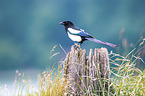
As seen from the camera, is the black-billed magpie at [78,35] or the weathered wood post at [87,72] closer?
the weathered wood post at [87,72]

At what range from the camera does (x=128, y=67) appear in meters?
3.60

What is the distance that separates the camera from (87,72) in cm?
351

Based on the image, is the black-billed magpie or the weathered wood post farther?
the black-billed magpie

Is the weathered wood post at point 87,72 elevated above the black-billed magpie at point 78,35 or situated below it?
below

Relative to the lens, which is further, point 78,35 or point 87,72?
point 78,35

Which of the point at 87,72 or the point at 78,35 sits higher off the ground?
the point at 78,35

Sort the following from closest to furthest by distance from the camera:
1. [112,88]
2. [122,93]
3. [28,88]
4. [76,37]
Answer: [122,93], [112,88], [28,88], [76,37]

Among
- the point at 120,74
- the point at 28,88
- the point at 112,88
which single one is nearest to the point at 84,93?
the point at 112,88

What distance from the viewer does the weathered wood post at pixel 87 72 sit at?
3461 millimetres

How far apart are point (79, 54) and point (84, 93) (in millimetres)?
684

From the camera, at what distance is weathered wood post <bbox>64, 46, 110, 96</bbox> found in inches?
136

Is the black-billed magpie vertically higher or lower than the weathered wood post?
higher

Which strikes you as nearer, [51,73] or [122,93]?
[122,93]

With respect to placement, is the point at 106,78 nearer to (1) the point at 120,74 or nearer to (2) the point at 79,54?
(1) the point at 120,74
